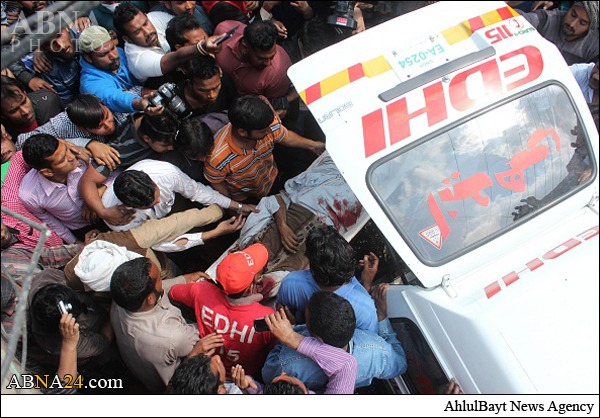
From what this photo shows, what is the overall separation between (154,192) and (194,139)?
47 cm

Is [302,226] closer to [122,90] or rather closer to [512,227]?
[512,227]

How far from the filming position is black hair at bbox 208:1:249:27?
4.10 meters

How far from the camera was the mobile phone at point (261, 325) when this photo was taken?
96.5 inches

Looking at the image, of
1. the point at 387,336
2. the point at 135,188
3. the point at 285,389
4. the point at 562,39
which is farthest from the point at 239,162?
the point at 562,39

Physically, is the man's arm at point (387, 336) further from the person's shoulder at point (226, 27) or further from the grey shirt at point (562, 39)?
the grey shirt at point (562, 39)

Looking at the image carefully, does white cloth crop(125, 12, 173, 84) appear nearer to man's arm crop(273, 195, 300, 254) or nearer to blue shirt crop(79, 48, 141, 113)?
blue shirt crop(79, 48, 141, 113)

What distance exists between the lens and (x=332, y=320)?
2203mm

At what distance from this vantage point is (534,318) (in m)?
2.15

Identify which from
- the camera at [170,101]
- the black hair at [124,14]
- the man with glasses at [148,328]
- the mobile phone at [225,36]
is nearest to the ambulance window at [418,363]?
the man with glasses at [148,328]

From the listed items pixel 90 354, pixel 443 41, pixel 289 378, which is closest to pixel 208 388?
pixel 289 378

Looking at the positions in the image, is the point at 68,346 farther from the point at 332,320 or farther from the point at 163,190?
the point at 332,320

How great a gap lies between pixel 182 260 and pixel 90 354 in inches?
49.9

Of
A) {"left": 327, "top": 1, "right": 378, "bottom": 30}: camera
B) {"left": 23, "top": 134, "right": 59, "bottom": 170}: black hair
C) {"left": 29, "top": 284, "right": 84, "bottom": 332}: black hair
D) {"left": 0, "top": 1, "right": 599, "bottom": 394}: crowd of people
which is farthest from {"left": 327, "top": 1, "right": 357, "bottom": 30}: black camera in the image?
{"left": 29, "top": 284, "right": 84, "bottom": 332}: black hair

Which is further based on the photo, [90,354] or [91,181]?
[91,181]
